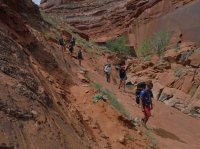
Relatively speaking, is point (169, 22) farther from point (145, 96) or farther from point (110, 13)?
point (145, 96)

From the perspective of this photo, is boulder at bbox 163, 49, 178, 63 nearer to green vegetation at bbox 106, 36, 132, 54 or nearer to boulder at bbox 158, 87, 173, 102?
boulder at bbox 158, 87, 173, 102

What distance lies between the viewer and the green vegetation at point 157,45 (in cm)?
3562

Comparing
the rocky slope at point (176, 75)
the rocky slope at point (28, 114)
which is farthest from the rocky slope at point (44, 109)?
the rocky slope at point (176, 75)

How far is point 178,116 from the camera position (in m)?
16.1

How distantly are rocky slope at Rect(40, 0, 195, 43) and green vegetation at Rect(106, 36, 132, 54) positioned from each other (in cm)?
98

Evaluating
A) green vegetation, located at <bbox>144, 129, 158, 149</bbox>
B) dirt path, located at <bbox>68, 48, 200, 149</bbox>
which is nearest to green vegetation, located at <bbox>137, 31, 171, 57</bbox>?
dirt path, located at <bbox>68, 48, 200, 149</bbox>

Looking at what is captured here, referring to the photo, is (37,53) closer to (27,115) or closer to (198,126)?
(27,115)

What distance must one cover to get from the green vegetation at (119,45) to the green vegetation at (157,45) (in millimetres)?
5504

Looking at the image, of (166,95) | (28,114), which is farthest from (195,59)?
(28,114)

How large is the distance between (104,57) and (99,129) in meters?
23.3

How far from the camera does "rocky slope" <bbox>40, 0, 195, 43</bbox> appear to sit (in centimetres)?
4334

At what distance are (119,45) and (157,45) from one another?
31.7 ft

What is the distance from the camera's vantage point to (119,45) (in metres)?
44.9

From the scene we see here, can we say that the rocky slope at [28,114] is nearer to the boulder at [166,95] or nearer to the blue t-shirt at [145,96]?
the blue t-shirt at [145,96]
